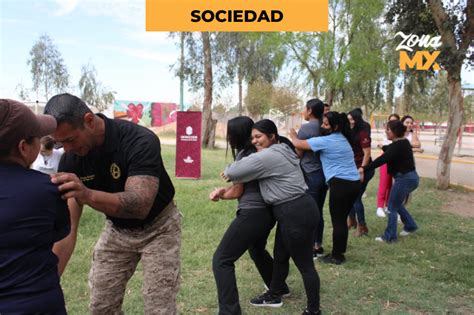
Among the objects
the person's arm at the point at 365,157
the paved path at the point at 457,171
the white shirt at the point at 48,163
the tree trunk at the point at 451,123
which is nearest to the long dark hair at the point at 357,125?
the person's arm at the point at 365,157

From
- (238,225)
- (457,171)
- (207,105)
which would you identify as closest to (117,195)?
(238,225)

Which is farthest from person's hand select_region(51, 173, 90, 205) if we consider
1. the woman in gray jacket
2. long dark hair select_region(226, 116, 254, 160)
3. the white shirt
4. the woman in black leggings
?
the woman in black leggings

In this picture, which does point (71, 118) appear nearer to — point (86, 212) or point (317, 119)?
point (317, 119)

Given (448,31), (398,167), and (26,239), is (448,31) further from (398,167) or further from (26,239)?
(26,239)

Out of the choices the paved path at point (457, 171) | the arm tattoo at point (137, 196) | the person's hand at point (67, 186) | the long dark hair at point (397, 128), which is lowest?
the paved path at point (457, 171)

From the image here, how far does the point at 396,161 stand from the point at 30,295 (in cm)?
520

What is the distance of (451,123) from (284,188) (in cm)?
839

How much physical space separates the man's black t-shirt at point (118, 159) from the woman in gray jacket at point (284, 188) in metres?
1.10

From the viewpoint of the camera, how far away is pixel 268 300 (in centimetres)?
405

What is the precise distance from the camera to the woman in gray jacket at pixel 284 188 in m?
3.47

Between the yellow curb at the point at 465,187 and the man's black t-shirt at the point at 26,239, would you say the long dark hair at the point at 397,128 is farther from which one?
the yellow curb at the point at 465,187

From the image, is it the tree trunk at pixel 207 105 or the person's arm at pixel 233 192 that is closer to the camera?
the person's arm at pixel 233 192

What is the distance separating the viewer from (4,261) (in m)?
1.59

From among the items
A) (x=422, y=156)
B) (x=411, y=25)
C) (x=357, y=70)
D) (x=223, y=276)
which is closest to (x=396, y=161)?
(x=223, y=276)
